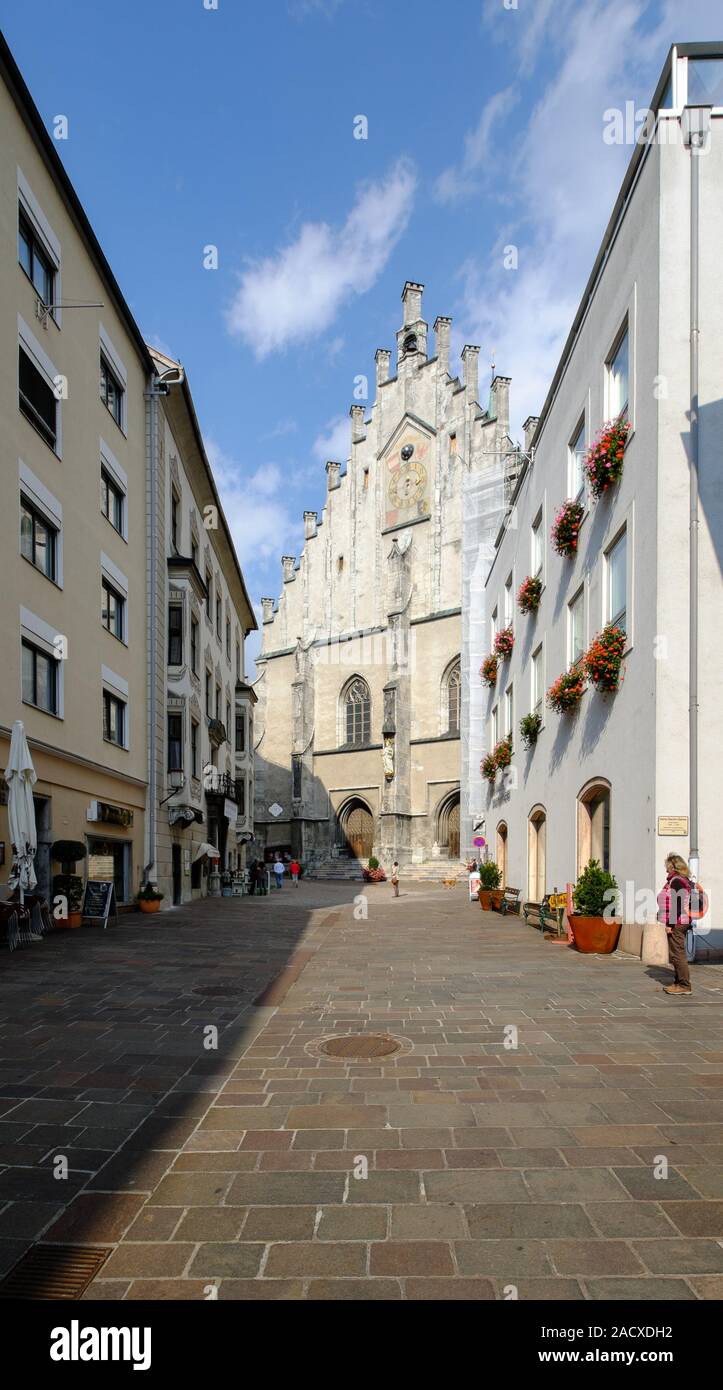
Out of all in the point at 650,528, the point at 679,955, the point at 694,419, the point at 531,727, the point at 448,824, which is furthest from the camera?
the point at 448,824

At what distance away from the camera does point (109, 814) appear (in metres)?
18.5

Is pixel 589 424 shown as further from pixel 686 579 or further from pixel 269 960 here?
pixel 269 960

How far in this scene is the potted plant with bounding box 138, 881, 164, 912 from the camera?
21.0 m

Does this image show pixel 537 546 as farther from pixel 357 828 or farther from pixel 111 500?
pixel 357 828

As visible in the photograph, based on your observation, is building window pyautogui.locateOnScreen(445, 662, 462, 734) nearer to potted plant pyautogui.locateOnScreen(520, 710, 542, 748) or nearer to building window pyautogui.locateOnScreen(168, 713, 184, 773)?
building window pyautogui.locateOnScreen(168, 713, 184, 773)

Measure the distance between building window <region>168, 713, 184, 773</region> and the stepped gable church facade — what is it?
21001 mm

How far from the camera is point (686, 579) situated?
1165cm

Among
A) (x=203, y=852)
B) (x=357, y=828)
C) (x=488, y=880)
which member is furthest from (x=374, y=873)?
(x=488, y=880)

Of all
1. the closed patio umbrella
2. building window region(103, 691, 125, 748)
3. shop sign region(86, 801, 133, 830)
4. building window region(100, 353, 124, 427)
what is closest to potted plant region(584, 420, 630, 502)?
the closed patio umbrella

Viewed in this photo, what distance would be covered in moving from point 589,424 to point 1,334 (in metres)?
9.80

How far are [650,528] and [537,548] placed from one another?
9.17 meters

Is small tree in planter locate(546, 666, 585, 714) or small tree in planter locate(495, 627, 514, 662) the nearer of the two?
small tree in planter locate(546, 666, 585, 714)

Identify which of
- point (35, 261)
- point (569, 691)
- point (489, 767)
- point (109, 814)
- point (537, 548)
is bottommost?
point (109, 814)

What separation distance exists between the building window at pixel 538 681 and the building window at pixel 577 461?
160 inches
